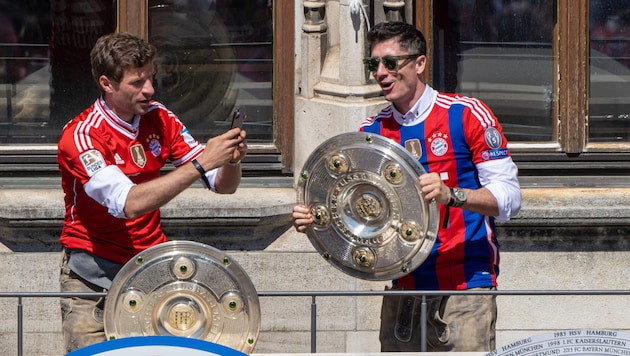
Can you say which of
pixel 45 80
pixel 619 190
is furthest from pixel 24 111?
pixel 619 190

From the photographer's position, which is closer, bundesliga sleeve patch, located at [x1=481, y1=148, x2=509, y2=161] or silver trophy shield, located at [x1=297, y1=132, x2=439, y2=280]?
silver trophy shield, located at [x1=297, y1=132, x2=439, y2=280]

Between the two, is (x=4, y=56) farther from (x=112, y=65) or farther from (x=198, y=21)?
(x=112, y=65)

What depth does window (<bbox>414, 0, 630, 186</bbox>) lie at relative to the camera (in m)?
7.89

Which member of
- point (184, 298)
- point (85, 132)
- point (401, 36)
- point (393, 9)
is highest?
point (393, 9)

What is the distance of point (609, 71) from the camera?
7957 mm

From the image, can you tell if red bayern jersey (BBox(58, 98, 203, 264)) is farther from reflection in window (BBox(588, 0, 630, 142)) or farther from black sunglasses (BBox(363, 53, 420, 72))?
reflection in window (BBox(588, 0, 630, 142))

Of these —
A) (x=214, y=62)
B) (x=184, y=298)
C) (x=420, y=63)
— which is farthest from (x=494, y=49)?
(x=184, y=298)

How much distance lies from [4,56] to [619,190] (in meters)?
3.23

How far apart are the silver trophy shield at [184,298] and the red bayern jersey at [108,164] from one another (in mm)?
602

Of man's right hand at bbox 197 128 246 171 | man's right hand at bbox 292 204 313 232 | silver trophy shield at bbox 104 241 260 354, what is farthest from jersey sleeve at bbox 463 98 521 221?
silver trophy shield at bbox 104 241 260 354

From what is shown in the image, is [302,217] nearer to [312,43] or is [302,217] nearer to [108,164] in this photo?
[108,164]

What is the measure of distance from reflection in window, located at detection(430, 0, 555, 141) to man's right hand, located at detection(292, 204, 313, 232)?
2.57 metres

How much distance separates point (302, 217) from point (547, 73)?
2.86m

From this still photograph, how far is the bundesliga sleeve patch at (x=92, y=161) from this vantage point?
17.9 feet
